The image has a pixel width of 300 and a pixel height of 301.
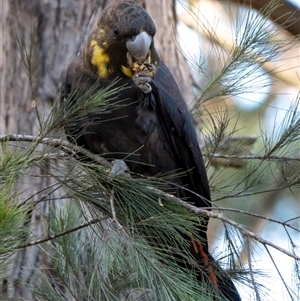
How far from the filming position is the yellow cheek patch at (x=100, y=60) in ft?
6.91

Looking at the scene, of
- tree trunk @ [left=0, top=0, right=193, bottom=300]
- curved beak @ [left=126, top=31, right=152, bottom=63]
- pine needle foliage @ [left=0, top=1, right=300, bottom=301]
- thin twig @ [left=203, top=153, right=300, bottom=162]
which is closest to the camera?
pine needle foliage @ [left=0, top=1, right=300, bottom=301]

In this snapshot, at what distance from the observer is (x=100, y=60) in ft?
6.96

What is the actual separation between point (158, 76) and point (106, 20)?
0.28 m

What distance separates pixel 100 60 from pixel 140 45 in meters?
0.22

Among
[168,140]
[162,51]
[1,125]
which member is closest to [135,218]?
[168,140]

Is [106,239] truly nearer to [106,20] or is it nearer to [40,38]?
[106,20]

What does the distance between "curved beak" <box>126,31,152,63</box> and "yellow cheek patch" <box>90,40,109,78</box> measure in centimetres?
15

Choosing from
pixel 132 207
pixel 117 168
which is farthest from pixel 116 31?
pixel 132 207

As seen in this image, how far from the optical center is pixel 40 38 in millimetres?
2912

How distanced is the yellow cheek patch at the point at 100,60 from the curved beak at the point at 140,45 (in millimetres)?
149

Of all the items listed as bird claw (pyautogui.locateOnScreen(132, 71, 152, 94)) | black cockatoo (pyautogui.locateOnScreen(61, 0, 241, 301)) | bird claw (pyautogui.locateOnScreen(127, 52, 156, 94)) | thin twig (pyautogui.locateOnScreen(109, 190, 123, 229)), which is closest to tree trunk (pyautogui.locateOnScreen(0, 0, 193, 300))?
black cockatoo (pyautogui.locateOnScreen(61, 0, 241, 301))

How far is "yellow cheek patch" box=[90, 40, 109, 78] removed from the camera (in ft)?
6.91

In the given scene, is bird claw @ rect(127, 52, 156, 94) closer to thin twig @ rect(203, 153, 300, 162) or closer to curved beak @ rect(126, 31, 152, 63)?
curved beak @ rect(126, 31, 152, 63)

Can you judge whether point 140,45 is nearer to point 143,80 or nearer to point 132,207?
point 143,80
